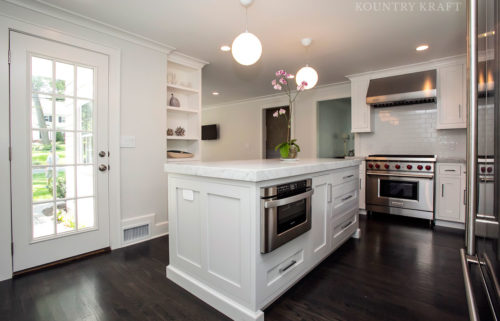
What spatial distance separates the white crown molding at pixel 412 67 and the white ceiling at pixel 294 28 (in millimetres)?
174

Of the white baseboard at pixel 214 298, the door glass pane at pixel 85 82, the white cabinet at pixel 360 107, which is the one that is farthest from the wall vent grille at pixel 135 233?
the white cabinet at pixel 360 107

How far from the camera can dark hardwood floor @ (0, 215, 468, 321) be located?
5.23ft

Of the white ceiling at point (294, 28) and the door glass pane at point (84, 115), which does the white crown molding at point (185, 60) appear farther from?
the door glass pane at point (84, 115)

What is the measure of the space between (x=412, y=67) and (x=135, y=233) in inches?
179

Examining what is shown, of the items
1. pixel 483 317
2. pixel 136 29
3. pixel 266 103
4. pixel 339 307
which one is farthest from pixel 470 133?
pixel 266 103

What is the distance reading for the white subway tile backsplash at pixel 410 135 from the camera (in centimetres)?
378

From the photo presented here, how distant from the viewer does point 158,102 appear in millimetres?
3078

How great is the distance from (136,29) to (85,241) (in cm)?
227

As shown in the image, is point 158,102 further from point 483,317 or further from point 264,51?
point 483,317

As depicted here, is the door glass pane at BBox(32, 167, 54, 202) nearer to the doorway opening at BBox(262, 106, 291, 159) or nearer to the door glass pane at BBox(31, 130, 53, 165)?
the door glass pane at BBox(31, 130, 53, 165)

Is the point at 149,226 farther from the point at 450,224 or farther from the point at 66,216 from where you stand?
the point at 450,224

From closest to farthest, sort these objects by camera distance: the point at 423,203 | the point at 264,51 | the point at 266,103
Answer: the point at 264,51 < the point at 423,203 < the point at 266,103

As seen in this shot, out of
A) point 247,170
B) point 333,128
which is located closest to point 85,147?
point 247,170

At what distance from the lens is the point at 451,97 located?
3525 millimetres
